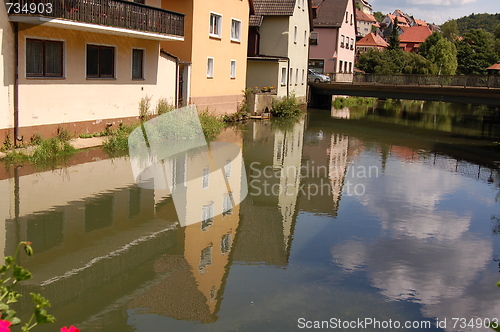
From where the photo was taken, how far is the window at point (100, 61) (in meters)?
19.1

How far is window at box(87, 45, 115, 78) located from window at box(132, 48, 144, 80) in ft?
4.69

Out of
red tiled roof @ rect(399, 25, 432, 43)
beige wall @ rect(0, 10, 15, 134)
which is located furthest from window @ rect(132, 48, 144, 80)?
red tiled roof @ rect(399, 25, 432, 43)

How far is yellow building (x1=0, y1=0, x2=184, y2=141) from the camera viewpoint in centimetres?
1568

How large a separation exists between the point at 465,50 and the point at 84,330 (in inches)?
3517

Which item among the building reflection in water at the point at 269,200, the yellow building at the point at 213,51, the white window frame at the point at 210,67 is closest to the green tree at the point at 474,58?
the yellow building at the point at 213,51

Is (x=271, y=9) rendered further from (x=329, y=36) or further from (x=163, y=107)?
(x=163, y=107)

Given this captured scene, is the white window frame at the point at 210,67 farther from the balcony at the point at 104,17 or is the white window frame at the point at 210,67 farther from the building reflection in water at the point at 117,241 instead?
the building reflection in water at the point at 117,241

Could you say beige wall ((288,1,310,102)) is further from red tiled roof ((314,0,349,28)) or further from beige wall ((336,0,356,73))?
beige wall ((336,0,356,73))

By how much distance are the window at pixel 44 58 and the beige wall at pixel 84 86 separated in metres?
0.18

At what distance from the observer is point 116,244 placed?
30.4 feet

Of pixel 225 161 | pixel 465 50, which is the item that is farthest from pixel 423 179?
pixel 465 50

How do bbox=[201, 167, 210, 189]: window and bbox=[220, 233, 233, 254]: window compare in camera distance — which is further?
bbox=[201, 167, 210, 189]: window

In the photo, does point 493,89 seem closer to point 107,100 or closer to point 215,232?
point 107,100

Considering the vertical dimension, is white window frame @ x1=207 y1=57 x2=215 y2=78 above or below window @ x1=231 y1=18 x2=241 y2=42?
below
